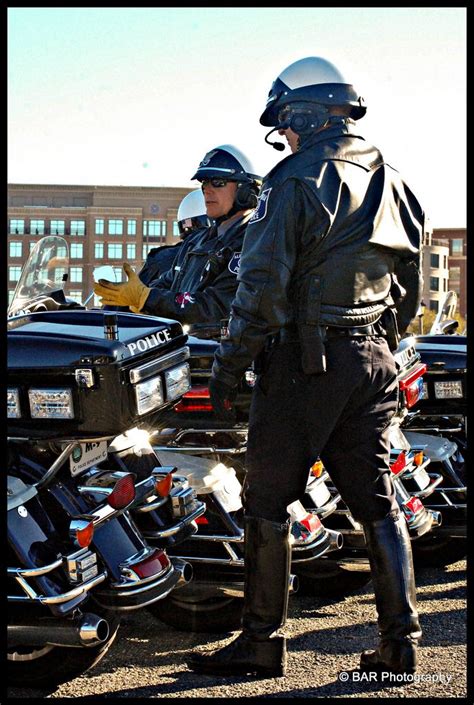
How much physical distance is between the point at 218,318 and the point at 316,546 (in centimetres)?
150

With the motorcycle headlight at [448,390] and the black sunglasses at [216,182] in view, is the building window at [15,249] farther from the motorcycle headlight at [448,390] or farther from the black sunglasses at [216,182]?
the motorcycle headlight at [448,390]

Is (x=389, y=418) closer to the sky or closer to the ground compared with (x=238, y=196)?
closer to the ground

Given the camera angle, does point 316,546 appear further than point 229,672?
Yes

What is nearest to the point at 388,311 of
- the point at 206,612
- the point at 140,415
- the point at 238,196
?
the point at 140,415

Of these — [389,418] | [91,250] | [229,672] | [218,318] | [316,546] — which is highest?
[91,250]

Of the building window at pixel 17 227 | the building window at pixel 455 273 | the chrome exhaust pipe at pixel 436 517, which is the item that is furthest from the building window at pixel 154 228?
the chrome exhaust pipe at pixel 436 517

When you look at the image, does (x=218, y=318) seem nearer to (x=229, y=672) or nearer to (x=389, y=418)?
(x=389, y=418)

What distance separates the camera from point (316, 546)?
14.3 ft

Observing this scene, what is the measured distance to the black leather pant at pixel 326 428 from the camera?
11.9 ft

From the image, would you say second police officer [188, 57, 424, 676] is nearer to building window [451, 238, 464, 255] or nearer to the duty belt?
the duty belt

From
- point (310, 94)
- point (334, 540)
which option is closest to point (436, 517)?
point (334, 540)

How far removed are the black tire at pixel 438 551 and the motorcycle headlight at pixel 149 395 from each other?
2645 mm

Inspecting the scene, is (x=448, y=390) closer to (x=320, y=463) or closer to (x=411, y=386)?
(x=411, y=386)

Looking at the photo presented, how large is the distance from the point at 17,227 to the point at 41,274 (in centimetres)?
7992
